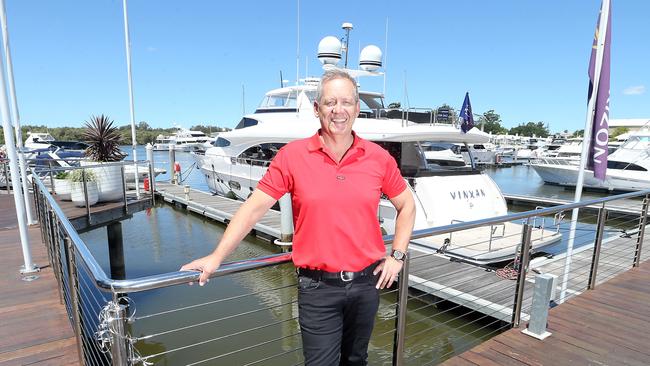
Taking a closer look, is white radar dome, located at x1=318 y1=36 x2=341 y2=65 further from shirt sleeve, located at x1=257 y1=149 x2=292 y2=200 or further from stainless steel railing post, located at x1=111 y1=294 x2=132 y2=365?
stainless steel railing post, located at x1=111 y1=294 x2=132 y2=365

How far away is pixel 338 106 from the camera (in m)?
1.67

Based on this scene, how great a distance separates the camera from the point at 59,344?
2885 millimetres

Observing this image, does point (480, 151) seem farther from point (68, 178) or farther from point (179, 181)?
point (68, 178)

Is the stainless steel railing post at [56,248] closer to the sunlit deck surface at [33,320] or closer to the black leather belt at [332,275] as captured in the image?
the sunlit deck surface at [33,320]

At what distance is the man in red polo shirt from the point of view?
5.37 ft

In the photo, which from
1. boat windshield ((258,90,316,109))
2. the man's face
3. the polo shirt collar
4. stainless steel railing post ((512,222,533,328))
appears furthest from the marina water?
boat windshield ((258,90,316,109))

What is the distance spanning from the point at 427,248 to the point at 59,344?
5965 millimetres

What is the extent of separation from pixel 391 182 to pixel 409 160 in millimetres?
7087

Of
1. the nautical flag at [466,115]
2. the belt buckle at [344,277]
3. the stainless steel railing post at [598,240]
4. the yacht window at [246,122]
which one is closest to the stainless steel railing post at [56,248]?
the belt buckle at [344,277]

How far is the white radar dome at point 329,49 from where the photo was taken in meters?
14.0

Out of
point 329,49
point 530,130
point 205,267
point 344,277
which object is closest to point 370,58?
point 329,49

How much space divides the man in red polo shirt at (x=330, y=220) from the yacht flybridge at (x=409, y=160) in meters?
3.16

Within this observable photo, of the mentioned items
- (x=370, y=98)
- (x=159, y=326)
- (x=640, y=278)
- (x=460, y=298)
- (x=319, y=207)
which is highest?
(x=370, y=98)

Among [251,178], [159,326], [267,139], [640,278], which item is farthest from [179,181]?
[640,278]
